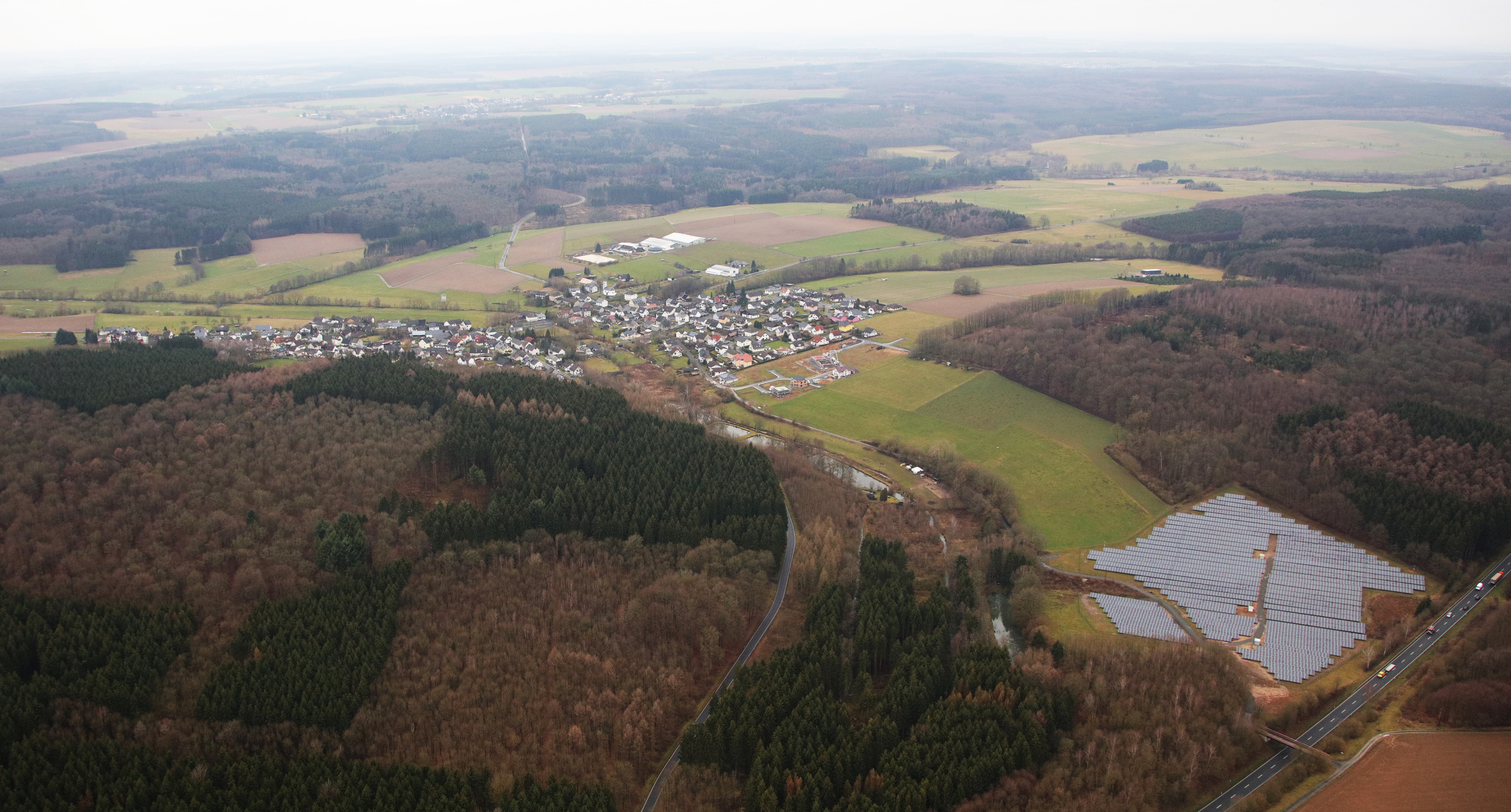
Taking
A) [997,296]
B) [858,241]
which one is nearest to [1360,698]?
[997,296]

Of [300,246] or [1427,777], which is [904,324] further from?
[300,246]

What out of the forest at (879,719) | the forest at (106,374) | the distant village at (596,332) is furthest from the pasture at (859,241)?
the forest at (879,719)

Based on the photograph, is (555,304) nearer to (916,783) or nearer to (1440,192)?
(916,783)

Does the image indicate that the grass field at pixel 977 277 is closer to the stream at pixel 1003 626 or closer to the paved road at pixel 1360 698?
the stream at pixel 1003 626

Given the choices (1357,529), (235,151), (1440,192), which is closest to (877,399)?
(1357,529)

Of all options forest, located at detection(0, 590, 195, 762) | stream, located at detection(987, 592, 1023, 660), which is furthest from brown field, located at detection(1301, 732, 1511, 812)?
forest, located at detection(0, 590, 195, 762)
